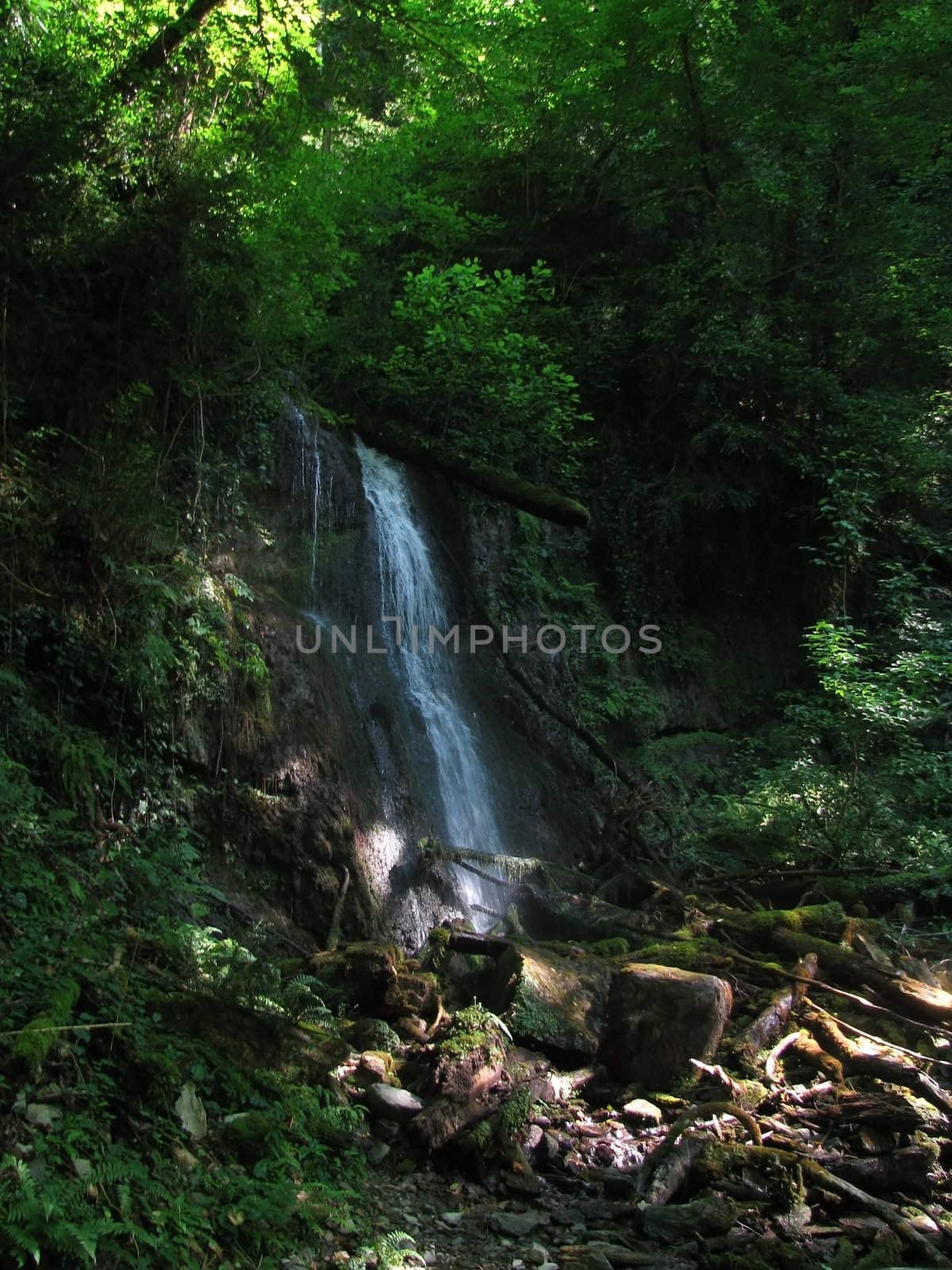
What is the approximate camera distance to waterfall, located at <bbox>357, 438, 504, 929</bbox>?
9430 millimetres

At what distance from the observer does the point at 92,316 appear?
249 inches

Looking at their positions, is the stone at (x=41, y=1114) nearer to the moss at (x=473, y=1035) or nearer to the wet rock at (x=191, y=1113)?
the wet rock at (x=191, y=1113)

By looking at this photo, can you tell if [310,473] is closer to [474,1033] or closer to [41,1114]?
[474,1033]

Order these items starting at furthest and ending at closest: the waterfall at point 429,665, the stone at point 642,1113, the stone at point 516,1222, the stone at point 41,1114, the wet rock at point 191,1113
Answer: the waterfall at point 429,665, the stone at point 642,1113, the stone at point 516,1222, the wet rock at point 191,1113, the stone at point 41,1114

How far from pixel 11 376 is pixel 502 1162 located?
18.3 ft

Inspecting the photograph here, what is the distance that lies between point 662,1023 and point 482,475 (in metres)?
7.87

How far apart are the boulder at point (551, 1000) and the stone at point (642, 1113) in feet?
1.57

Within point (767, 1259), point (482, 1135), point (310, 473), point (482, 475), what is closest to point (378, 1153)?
point (482, 1135)

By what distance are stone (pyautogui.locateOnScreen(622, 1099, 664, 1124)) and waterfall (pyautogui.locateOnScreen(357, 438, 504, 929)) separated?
3.35 meters

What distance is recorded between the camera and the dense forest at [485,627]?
4.06m

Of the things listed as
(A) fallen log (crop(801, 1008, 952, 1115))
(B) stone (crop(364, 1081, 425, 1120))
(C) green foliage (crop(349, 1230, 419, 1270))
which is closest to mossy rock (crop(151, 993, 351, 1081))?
(B) stone (crop(364, 1081, 425, 1120))

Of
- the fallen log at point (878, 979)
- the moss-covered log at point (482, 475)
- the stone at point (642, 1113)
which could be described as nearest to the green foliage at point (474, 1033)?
the stone at point (642, 1113)

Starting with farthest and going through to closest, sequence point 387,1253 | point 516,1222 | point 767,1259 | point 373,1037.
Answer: point 373,1037
point 516,1222
point 767,1259
point 387,1253

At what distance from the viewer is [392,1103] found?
4547 mm
